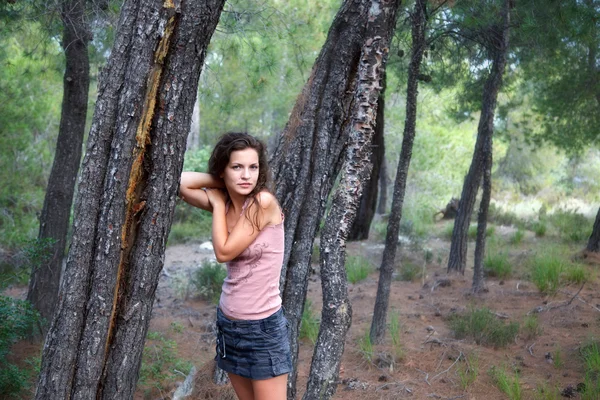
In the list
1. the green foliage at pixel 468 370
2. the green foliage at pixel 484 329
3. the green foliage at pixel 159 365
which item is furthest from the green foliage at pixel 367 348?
the green foliage at pixel 159 365

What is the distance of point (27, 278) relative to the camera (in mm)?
9023

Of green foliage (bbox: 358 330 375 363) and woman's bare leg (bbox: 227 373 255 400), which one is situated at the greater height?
woman's bare leg (bbox: 227 373 255 400)

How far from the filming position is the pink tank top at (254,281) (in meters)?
2.83

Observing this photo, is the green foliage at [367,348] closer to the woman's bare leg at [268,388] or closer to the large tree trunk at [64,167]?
the large tree trunk at [64,167]

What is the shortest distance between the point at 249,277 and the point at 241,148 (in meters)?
0.58

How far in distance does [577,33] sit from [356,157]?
4.45 metres

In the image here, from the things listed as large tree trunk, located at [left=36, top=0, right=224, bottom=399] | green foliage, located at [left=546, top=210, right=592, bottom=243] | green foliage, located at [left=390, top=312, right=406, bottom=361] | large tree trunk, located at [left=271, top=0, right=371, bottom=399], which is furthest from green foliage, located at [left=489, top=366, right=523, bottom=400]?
green foliage, located at [left=546, top=210, right=592, bottom=243]

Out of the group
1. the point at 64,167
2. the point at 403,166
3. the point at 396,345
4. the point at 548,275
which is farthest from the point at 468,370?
the point at 64,167

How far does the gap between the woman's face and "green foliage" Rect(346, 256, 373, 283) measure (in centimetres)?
681

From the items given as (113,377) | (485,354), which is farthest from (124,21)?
(485,354)

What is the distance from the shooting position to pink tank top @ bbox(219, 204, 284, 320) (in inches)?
111

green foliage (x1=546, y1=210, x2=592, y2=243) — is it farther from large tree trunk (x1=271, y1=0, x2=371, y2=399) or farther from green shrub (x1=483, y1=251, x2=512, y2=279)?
large tree trunk (x1=271, y1=0, x2=371, y2=399)

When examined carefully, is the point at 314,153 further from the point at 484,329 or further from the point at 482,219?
the point at 482,219

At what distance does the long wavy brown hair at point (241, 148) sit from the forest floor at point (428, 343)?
7.52 ft
